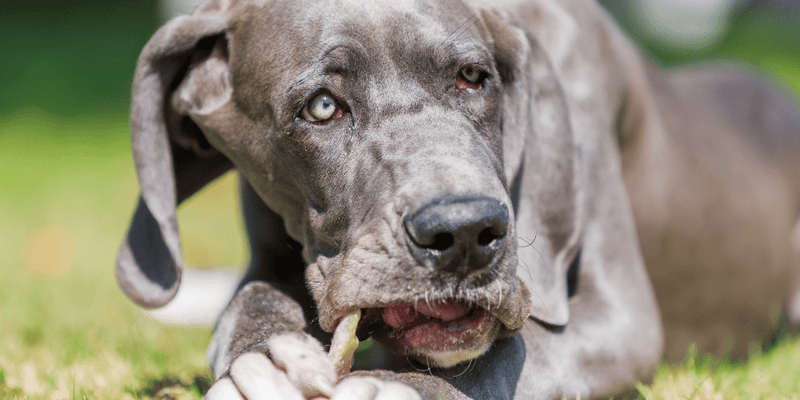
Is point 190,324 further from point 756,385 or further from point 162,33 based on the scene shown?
point 756,385

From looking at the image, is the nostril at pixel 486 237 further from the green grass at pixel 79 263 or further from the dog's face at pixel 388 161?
the green grass at pixel 79 263

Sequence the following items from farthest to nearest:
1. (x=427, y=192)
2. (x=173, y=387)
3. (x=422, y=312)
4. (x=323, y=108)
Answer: (x=173, y=387)
(x=323, y=108)
(x=422, y=312)
(x=427, y=192)

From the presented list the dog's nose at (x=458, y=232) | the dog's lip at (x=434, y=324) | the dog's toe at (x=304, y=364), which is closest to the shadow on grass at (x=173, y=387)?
the dog's toe at (x=304, y=364)

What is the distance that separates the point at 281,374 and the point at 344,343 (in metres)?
0.19

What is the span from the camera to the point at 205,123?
297cm

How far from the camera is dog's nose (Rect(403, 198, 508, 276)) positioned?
2082mm

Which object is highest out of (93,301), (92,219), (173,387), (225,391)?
(225,391)

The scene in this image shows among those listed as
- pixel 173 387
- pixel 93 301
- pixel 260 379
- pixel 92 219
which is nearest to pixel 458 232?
pixel 260 379

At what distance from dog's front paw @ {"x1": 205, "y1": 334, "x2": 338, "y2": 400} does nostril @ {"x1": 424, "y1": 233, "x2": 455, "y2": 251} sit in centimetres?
46

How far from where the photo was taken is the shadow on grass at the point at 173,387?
2.87 m

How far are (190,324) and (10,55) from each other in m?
8.80

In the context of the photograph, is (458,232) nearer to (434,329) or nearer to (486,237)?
(486,237)

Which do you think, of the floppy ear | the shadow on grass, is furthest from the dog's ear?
the shadow on grass

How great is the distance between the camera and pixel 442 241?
2.13 meters
